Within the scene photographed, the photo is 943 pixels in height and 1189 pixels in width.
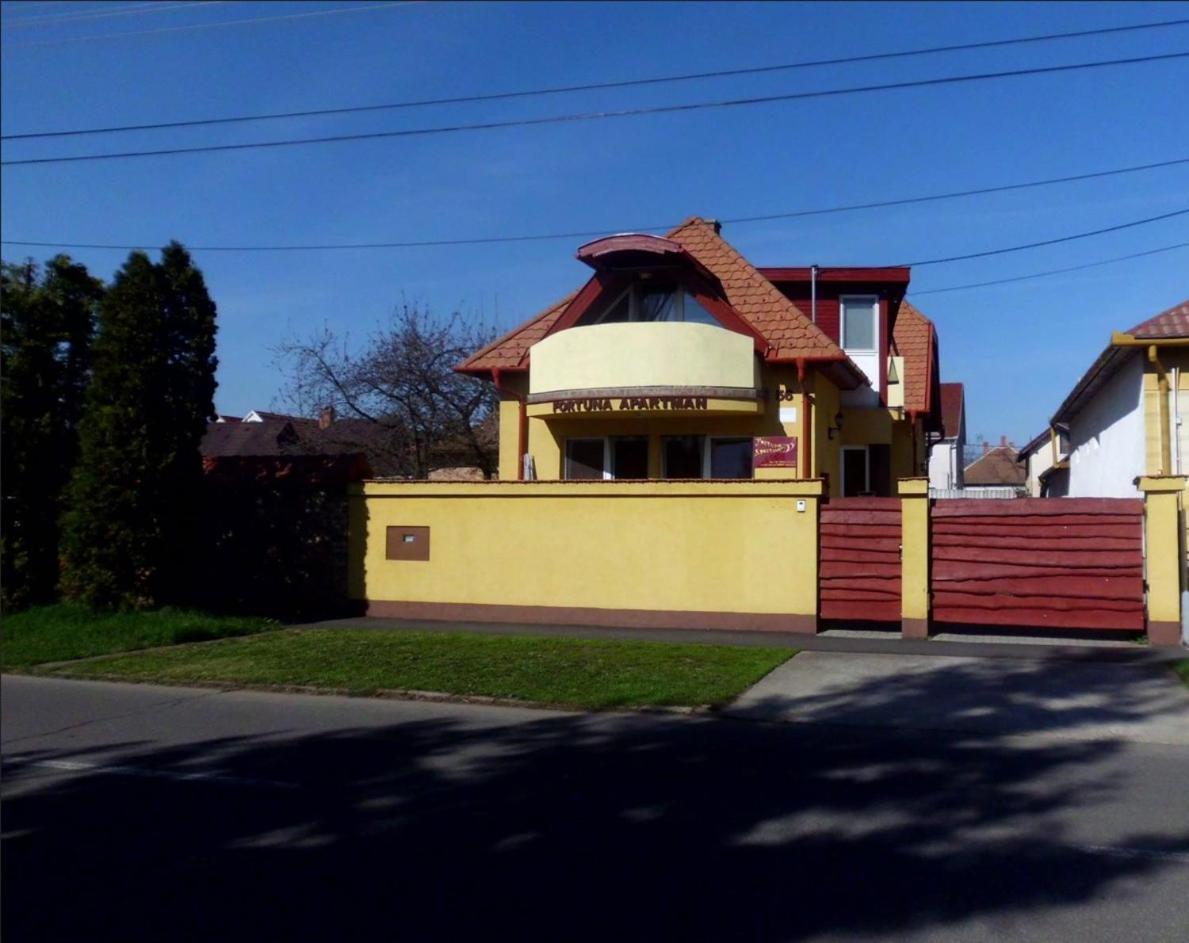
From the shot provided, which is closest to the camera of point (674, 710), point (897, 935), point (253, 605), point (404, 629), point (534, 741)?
point (897, 935)

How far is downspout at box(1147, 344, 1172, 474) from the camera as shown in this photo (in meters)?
17.7

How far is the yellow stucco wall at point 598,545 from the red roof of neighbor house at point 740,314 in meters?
4.27

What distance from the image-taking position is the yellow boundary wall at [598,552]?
53.7 feet

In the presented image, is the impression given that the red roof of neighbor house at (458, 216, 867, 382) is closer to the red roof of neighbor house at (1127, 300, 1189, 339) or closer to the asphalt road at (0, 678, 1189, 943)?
the red roof of neighbor house at (1127, 300, 1189, 339)

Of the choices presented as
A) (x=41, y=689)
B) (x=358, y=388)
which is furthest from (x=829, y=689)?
(x=358, y=388)

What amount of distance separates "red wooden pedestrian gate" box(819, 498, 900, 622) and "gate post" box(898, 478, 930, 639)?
16 centimetres

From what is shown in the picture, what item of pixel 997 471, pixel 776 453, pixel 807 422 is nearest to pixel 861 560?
pixel 776 453

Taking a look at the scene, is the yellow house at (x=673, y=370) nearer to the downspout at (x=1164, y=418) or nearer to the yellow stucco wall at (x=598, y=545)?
the yellow stucco wall at (x=598, y=545)

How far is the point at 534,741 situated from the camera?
377 inches

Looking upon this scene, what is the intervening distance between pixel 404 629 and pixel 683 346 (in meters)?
6.56

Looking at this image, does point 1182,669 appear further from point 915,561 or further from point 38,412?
point 38,412

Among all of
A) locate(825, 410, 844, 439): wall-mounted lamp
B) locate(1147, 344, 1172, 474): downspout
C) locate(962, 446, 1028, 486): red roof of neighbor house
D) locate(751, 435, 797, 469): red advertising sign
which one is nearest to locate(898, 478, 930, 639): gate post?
locate(751, 435, 797, 469): red advertising sign

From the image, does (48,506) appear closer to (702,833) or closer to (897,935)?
(702,833)

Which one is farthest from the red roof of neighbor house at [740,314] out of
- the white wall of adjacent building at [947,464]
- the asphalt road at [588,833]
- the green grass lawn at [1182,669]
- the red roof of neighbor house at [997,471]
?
the red roof of neighbor house at [997,471]
